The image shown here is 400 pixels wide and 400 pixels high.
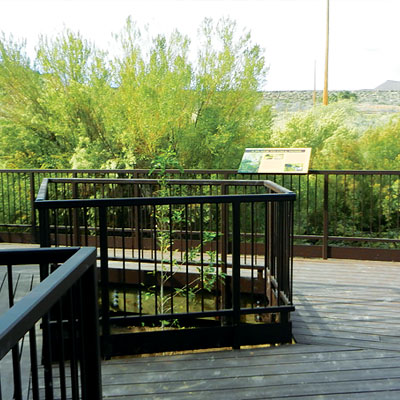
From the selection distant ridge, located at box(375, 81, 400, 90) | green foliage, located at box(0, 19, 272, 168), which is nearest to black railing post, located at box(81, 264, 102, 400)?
green foliage, located at box(0, 19, 272, 168)

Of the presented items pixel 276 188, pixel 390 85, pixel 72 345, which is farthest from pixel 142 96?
pixel 390 85

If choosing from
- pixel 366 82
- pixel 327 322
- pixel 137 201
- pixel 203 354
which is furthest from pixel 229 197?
pixel 366 82

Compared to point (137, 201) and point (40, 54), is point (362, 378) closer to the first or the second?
Answer: point (137, 201)

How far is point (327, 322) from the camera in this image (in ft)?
12.9

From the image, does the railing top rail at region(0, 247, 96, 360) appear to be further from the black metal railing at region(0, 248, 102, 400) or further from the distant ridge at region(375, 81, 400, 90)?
the distant ridge at region(375, 81, 400, 90)

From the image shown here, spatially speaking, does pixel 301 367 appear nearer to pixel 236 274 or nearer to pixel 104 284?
pixel 236 274

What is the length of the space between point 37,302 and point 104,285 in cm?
233

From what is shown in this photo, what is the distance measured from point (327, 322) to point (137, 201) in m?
A: 1.88

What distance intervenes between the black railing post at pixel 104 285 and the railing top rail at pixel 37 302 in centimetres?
171

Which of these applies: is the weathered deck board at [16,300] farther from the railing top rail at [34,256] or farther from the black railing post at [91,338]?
the railing top rail at [34,256]

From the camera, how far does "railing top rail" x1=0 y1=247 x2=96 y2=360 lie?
0.91 metres

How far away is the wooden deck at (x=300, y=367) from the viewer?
2.81 metres

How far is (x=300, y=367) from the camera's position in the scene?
312cm

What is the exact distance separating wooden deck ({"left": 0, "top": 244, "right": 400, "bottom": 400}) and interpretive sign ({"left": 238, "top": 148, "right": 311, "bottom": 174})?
8.45ft
